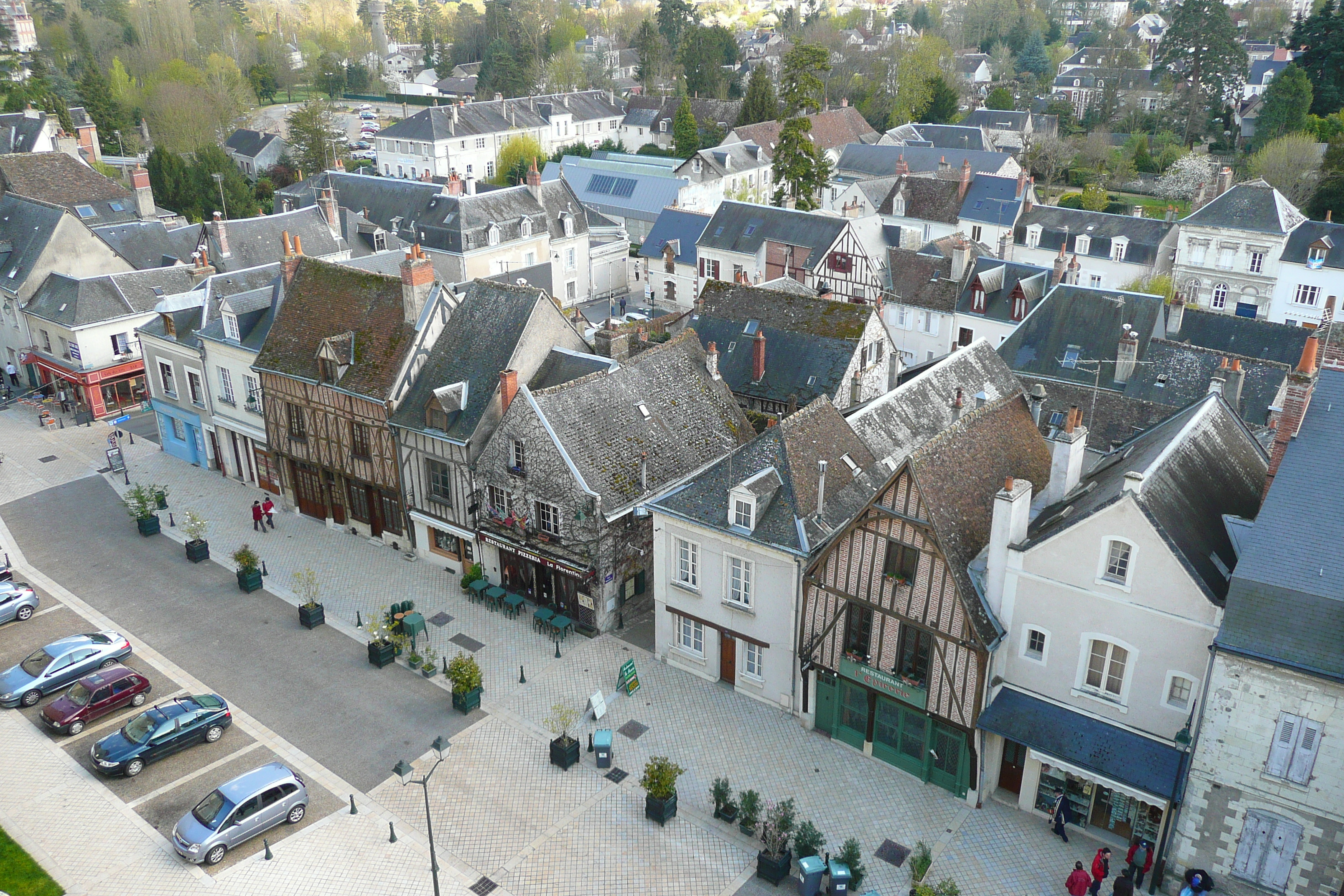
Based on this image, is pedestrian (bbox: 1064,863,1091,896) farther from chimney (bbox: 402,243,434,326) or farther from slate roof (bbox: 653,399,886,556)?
chimney (bbox: 402,243,434,326)

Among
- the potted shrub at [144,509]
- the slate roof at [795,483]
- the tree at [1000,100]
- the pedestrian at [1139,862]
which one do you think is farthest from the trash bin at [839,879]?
the tree at [1000,100]

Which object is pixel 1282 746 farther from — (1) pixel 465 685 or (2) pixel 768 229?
(2) pixel 768 229

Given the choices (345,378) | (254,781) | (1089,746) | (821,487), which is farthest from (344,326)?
(1089,746)

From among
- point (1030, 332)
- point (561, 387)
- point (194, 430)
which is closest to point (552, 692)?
point (561, 387)

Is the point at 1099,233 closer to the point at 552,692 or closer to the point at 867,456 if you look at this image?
the point at 867,456

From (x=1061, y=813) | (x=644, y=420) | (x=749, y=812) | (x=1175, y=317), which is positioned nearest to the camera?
(x=749, y=812)

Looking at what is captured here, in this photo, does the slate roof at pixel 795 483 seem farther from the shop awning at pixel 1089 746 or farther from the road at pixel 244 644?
the road at pixel 244 644

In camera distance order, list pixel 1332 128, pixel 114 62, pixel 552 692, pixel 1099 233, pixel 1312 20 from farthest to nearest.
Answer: pixel 114 62, pixel 1312 20, pixel 1332 128, pixel 1099 233, pixel 552 692
